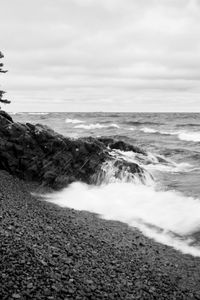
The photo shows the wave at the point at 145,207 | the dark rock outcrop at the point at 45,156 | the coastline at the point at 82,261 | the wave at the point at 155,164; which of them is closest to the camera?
the coastline at the point at 82,261

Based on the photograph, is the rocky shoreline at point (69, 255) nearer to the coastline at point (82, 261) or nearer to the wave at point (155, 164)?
the coastline at point (82, 261)

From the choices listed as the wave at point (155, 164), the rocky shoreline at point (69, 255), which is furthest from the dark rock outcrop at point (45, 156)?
the wave at point (155, 164)

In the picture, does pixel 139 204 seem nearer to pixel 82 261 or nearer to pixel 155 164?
pixel 82 261

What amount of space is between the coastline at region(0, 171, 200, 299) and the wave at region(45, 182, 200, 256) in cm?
68

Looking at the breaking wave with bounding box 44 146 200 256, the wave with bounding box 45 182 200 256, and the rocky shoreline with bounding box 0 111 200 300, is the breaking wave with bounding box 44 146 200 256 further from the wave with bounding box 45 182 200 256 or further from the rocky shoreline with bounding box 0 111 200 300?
the rocky shoreline with bounding box 0 111 200 300

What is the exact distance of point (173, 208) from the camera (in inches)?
511

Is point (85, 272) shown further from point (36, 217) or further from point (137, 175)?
point (137, 175)

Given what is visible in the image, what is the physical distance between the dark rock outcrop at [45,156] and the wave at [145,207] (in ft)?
2.33

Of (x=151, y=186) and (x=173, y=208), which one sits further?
(x=151, y=186)

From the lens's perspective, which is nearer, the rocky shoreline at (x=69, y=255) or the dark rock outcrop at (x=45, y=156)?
the rocky shoreline at (x=69, y=255)

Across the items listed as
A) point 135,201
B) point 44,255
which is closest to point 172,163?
point 135,201

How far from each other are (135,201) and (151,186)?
2720 millimetres

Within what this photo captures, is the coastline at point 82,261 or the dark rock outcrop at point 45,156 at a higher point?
the dark rock outcrop at point 45,156

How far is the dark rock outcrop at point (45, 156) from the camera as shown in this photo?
49.7ft
